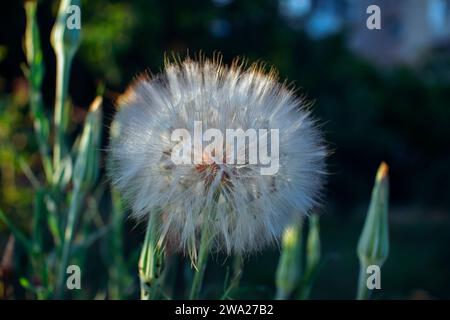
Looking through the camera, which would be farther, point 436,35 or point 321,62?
point 436,35

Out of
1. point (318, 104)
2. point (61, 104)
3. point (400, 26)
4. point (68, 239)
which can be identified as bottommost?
point (68, 239)

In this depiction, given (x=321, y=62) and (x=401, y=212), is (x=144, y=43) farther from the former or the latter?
(x=401, y=212)

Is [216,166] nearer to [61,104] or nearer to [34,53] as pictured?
[61,104]

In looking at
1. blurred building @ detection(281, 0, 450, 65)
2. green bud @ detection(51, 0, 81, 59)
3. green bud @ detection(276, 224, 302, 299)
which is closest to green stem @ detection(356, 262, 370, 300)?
green bud @ detection(276, 224, 302, 299)

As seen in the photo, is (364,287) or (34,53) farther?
(34,53)

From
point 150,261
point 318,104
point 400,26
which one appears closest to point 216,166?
point 150,261

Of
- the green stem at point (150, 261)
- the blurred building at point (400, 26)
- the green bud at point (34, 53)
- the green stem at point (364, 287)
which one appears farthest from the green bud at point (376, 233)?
the blurred building at point (400, 26)

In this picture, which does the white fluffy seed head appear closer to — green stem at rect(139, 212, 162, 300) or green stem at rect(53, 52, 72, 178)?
green stem at rect(139, 212, 162, 300)
